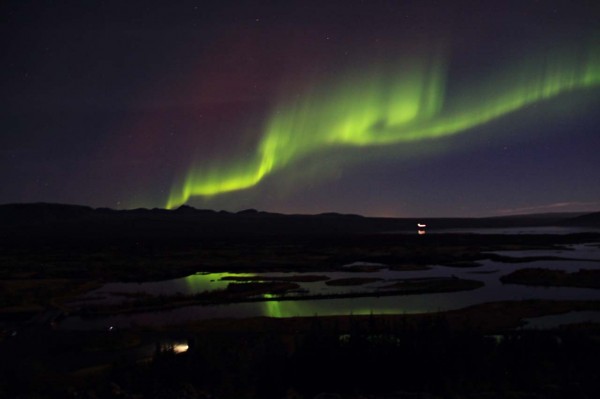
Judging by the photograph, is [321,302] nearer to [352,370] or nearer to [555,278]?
[352,370]

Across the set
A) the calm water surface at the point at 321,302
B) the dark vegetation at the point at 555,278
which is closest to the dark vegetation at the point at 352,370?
the calm water surface at the point at 321,302

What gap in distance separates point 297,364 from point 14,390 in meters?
8.02

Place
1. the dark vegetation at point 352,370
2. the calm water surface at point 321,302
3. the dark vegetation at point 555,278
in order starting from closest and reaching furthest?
1. the dark vegetation at point 352,370
2. the calm water surface at point 321,302
3. the dark vegetation at point 555,278

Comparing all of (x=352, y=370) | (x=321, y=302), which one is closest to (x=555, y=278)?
(x=321, y=302)

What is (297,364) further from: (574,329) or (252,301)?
(252,301)

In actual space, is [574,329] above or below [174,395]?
above

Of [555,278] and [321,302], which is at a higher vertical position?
[555,278]

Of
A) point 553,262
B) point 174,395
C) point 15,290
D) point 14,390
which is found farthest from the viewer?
point 553,262

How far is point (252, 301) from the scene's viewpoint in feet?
109

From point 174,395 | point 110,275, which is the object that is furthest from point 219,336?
point 110,275

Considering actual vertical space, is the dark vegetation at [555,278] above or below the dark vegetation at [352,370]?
above

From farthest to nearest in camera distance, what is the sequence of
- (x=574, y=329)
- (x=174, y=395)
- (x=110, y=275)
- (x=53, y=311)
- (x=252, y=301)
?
(x=110, y=275) < (x=252, y=301) < (x=53, y=311) < (x=574, y=329) < (x=174, y=395)

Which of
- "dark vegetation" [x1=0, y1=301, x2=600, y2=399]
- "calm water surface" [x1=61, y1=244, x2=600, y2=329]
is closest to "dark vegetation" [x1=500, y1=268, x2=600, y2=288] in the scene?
"calm water surface" [x1=61, y1=244, x2=600, y2=329]

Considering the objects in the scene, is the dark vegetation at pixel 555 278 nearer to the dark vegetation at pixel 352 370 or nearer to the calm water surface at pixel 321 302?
the calm water surface at pixel 321 302
